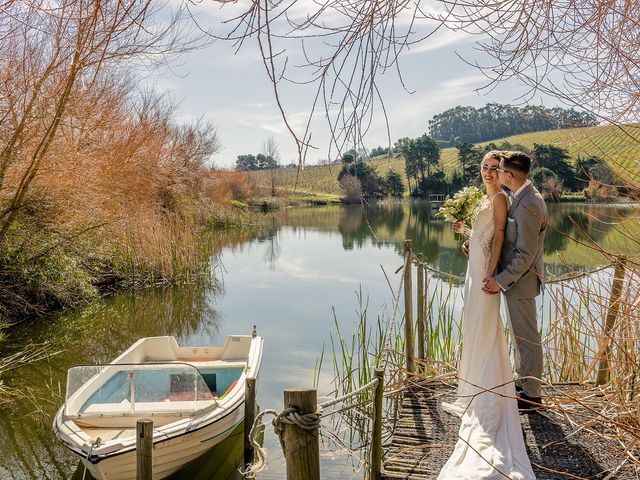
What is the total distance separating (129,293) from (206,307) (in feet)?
7.08

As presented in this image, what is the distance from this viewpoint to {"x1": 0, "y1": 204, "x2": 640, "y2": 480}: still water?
6.83 metres

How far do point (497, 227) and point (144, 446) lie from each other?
311 centimetres

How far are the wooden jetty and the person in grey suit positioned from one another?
25 cm

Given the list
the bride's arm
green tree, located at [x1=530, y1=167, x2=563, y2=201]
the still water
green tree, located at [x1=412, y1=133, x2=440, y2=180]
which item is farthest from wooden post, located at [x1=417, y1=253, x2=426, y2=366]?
green tree, located at [x1=412, y1=133, x2=440, y2=180]

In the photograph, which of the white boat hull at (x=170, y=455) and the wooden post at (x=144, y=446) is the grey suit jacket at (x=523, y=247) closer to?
the wooden post at (x=144, y=446)

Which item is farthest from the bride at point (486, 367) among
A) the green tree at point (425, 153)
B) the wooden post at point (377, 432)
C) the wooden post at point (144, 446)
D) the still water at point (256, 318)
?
the green tree at point (425, 153)

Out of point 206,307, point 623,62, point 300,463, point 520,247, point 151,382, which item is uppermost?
point 623,62

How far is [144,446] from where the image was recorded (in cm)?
489

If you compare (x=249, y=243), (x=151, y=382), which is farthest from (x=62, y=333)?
(x=249, y=243)

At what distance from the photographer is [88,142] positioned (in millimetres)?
14930

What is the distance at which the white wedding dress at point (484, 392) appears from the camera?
3.78 metres

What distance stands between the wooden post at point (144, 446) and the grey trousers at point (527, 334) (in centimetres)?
281

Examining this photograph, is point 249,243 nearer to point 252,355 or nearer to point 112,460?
point 252,355

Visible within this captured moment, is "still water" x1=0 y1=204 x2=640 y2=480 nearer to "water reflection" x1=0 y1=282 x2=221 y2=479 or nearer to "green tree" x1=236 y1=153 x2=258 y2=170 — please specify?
"water reflection" x1=0 y1=282 x2=221 y2=479
